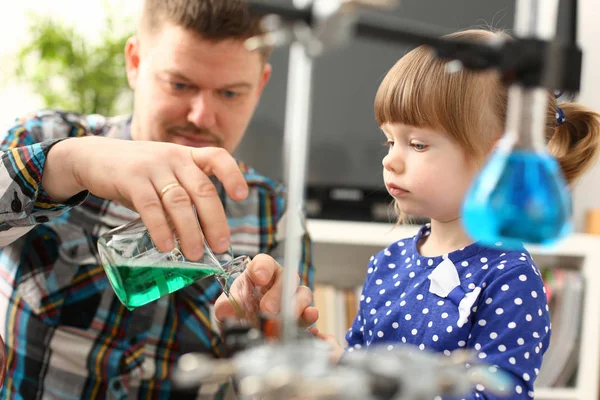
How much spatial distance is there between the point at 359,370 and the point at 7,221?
64 centimetres

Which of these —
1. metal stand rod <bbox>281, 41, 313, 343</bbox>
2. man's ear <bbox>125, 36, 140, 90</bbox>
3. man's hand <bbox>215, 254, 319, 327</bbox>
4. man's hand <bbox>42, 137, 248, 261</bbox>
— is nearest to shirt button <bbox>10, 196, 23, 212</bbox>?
man's hand <bbox>42, 137, 248, 261</bbox>

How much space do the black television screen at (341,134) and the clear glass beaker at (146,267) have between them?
1998 millimetres

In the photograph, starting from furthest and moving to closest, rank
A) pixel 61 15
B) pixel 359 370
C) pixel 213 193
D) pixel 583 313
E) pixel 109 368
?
pixel 61 15
pixel 583 313
pixel 109 368
pixel 213 193
pixel 359 370

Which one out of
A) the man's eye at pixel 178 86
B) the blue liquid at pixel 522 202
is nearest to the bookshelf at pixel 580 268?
the man's eye at pixel 178 86

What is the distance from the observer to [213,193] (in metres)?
0.65

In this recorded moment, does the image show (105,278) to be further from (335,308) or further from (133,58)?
(335,308)

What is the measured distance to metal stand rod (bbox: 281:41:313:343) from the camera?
1.24 feet

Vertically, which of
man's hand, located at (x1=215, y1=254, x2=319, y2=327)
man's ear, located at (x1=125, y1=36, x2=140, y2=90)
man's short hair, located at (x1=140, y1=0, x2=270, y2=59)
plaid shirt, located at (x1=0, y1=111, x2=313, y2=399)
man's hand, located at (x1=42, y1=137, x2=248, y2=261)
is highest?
man's short hair, located at (x1=140, y1=0, x2=270, y2=59)

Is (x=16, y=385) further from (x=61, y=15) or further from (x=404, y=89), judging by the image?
(x=61, y=15)

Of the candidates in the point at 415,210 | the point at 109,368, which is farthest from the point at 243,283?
the point at 109,368

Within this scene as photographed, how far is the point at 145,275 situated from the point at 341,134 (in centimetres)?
209

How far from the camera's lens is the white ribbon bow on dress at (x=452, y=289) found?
859mm

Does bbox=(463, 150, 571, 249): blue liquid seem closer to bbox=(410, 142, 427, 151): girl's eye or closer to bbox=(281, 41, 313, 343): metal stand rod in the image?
bbox=(281, 41, 313, 343): metal stand rod

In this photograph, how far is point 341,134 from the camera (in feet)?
9.09
